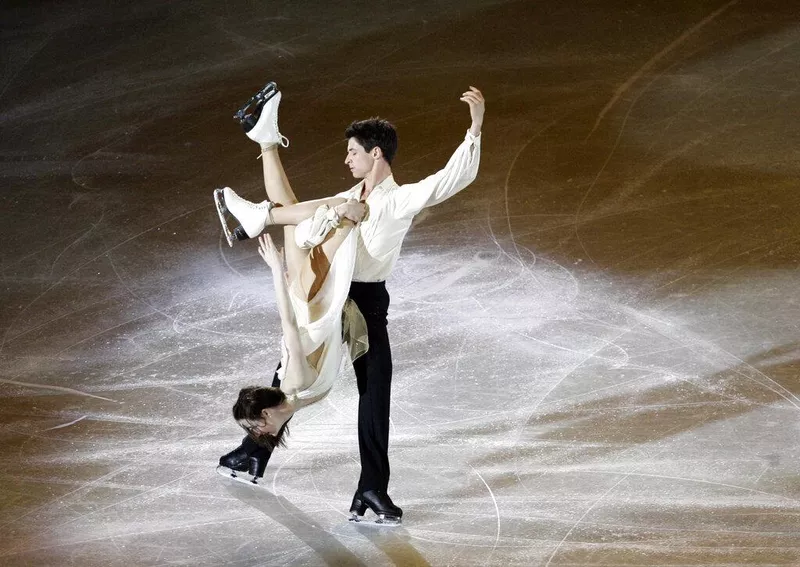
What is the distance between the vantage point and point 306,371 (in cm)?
497

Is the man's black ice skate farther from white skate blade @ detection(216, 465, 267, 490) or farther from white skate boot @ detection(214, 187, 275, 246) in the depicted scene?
white skate boot @ detection(214, 187, 275, 246)

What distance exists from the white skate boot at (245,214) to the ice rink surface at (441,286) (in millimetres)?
1068

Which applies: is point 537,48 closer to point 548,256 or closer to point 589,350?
point 548,256

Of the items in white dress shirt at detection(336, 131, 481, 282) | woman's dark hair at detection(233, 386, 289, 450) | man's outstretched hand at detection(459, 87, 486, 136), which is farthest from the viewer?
woman's dark hair at detection(233, 386, 289, 450)

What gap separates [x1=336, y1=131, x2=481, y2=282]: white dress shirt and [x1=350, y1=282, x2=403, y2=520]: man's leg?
92 mm

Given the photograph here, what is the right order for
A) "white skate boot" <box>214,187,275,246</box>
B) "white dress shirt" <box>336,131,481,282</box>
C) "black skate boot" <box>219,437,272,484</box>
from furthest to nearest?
"black skate boot" <box>219,437,272,484</box>, "white skate boot" <box>214,187,275,246</box>, "white dress shirt" <box>336,131,481,282</box>

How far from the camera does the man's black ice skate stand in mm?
4996

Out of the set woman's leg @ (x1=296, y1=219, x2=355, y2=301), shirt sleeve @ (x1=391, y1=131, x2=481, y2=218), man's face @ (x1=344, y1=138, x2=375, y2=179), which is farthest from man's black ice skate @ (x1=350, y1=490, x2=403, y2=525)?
man's face @ (x1=344, y1=138, x2=375, y2=179)

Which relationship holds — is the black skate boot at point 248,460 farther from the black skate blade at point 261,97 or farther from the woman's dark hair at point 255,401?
the black skate blade at point 261,97

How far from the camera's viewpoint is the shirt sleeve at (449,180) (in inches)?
183

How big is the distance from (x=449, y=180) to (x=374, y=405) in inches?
39.0

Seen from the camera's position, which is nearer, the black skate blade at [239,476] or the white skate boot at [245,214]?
the white skate boot at [245,214]

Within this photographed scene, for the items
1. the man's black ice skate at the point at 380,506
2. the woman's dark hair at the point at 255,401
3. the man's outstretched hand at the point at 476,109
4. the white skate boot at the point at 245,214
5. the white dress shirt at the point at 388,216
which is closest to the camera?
the man's outstretched hand at the point at 476,109

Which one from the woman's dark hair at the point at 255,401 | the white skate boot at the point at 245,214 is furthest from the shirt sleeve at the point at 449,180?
the woman's dark hair at the point at 255,401
